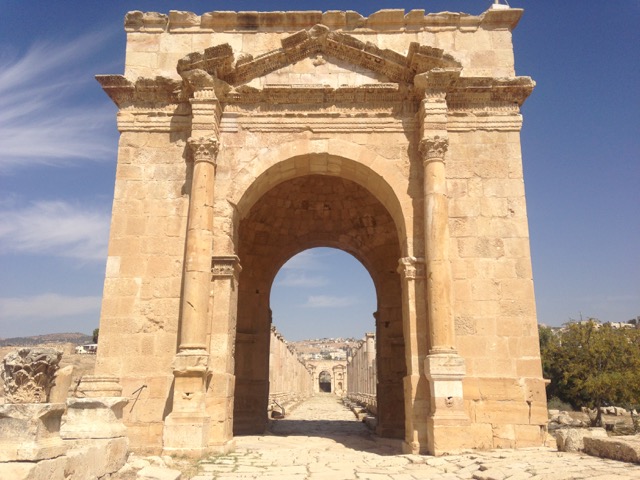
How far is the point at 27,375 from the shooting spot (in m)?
4.47

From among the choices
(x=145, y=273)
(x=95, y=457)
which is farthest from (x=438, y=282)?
(x=95, y=457)

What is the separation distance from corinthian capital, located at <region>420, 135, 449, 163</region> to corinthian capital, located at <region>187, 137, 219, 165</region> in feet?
12.0

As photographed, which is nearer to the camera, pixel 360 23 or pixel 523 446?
pixel 523 446

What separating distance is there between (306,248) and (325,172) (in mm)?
5151

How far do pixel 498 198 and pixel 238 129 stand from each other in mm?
4860

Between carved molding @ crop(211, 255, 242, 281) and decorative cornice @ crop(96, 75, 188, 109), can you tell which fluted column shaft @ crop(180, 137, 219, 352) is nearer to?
carved molding @ crop(211, 255, 242, 281)

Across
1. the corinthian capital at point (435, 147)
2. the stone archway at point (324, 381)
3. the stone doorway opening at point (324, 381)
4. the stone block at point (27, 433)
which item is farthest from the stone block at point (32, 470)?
the stone doorway opening at point (324, 381)

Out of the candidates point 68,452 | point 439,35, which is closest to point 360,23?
point 439,35

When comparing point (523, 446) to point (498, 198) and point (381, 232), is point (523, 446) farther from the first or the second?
point (381, 232)

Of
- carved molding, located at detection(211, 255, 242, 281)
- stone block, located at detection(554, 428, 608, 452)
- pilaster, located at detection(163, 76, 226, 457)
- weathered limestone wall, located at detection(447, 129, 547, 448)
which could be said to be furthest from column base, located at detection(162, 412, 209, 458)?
stone block, located at detection(554, 428, 608, 452)

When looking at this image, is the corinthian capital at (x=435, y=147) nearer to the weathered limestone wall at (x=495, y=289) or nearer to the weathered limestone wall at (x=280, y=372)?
the weathered limestone wall at (x=495, y=289)

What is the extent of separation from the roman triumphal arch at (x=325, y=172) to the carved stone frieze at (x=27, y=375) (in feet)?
12.4

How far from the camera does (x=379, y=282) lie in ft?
47.2

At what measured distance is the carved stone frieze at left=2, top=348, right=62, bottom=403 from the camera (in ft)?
14.6
